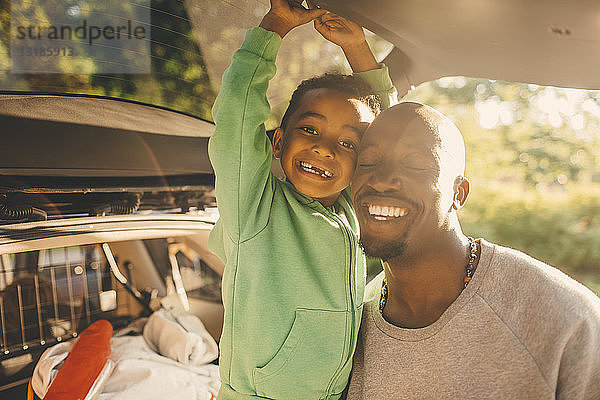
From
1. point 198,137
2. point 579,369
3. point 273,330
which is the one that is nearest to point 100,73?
point 198,137

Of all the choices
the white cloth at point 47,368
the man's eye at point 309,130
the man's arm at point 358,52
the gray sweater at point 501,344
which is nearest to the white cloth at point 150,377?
the white cloth at point 47,368

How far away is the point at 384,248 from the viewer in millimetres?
1327

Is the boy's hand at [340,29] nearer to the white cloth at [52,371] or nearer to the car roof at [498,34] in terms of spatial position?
the car roof at [498,34]

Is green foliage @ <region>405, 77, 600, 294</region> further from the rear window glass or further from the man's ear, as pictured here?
the man's ear

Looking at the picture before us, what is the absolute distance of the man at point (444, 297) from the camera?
1157 mm

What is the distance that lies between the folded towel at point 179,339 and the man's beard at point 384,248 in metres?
1.86

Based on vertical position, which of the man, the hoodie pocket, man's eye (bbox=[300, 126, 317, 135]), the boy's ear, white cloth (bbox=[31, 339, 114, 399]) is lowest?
white cloth (bbox=[31, 339, 114, 399])

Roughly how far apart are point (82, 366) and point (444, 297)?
5.92 feet

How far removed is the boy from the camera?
1286 mm

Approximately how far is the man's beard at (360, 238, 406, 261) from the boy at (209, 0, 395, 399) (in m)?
0.14

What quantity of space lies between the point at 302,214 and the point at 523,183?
555 centimetres

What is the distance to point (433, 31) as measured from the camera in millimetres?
1275

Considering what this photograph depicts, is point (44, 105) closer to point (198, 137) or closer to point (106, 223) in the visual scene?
point (106, 223)

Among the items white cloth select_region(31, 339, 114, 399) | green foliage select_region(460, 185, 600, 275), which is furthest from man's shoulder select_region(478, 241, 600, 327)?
green foliage select_region(460, 185, 600, 275)
